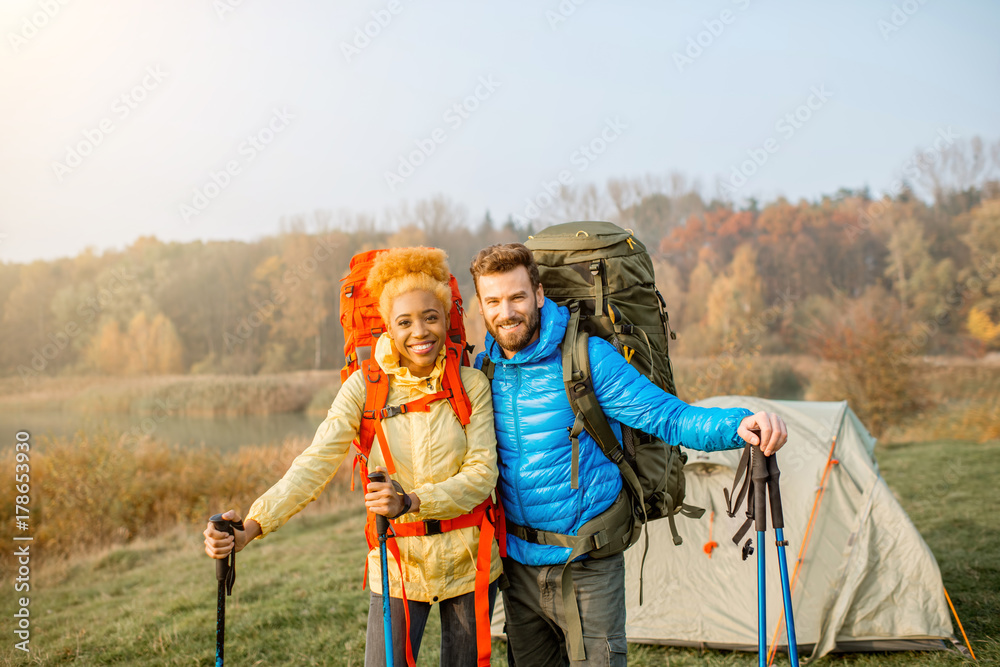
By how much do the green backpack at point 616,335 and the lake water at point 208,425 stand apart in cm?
1889

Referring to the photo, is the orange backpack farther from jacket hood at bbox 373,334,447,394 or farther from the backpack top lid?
the backpack top lid

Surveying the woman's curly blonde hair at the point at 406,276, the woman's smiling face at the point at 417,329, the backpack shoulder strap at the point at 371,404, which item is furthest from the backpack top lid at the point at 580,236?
the backpack shoulder strap at the point at 371,404

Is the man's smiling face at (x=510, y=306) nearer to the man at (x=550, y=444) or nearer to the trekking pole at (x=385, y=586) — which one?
the man at (x=550, y=444)

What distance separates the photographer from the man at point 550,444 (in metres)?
2.44

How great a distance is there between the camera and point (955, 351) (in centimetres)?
3148

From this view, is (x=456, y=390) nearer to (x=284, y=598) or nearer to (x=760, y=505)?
(x=760, y=505)

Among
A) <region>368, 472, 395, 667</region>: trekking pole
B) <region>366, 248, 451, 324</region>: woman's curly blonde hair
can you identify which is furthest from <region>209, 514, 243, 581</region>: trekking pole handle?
<region>366, 248, 451, 324</region>: woman's curly blonde hair

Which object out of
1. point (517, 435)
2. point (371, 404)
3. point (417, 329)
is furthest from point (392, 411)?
point (517, 435)

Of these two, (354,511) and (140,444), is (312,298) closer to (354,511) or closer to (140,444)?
(140,444)

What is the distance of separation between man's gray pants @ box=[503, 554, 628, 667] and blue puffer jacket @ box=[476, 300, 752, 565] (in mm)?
85

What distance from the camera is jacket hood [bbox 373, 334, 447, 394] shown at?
2.42m

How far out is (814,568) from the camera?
457 cm

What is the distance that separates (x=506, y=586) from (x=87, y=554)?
420 inches

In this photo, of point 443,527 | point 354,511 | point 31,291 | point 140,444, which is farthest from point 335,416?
point 31,291
